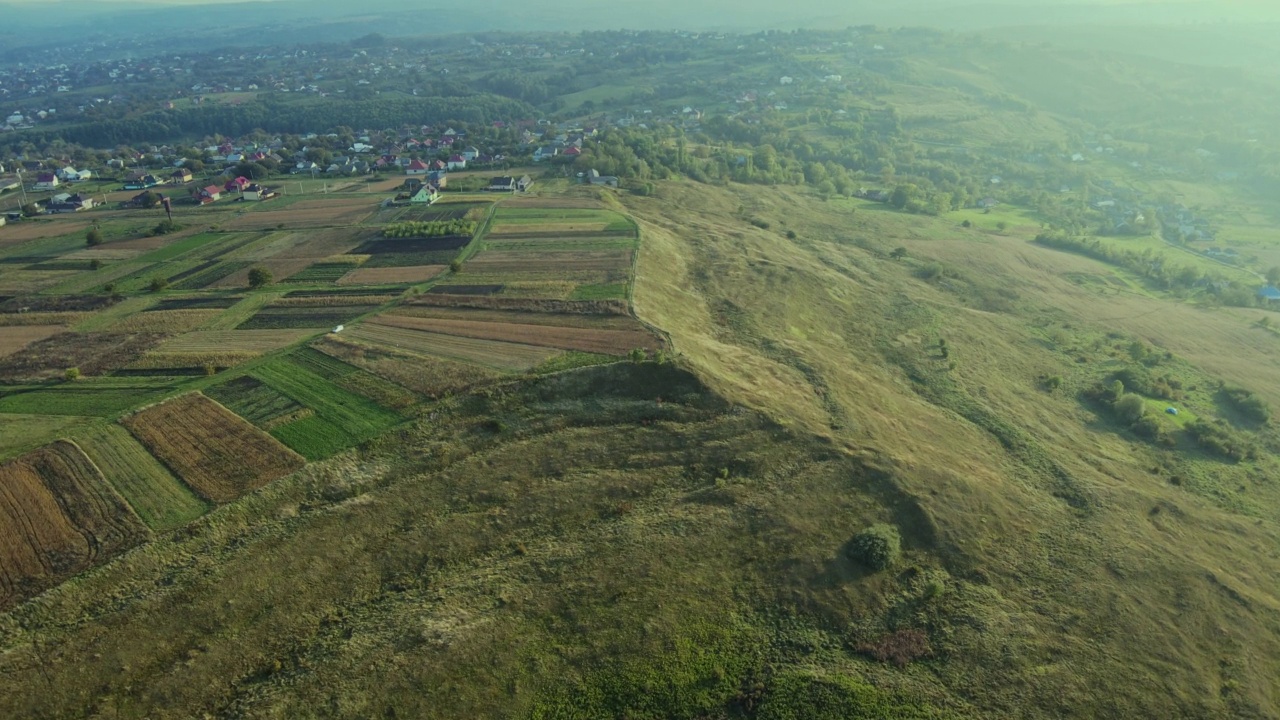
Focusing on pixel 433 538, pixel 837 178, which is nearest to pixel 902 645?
pixel 433 538

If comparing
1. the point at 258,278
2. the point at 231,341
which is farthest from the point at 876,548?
the point at 258,278

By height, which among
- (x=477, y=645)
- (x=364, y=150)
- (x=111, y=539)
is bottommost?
(x=477, y=645)

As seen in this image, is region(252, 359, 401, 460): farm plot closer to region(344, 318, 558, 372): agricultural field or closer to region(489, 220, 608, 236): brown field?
region(344, 318, 558, 372): agricultural field

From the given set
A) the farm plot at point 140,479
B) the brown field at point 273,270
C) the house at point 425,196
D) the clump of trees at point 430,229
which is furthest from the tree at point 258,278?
the house at point 425,196

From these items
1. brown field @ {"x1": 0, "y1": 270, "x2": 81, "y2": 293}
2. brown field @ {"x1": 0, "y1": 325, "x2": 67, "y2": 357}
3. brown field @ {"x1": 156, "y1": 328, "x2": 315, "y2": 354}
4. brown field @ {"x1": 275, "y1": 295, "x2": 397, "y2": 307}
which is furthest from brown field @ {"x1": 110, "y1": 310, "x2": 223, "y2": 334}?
brown field @ {"x1": 0, "y1": 270, "x2": 81, "y2": 293}

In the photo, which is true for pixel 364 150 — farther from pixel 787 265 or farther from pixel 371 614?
pixel 371 614

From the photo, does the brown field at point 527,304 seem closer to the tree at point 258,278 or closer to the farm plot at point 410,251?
the farm plot at point 410,251
